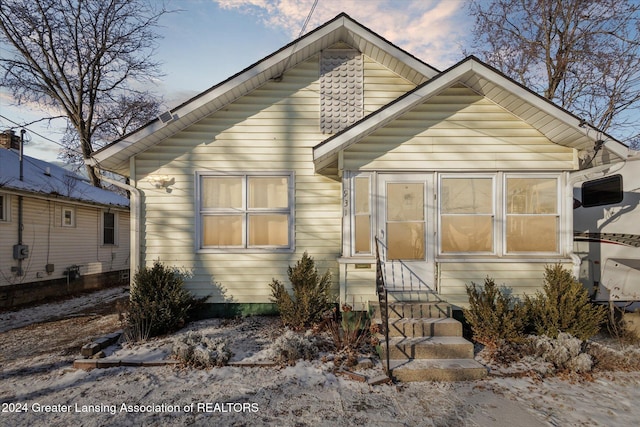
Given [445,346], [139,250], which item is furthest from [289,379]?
[139,250]

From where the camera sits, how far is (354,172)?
596 cm

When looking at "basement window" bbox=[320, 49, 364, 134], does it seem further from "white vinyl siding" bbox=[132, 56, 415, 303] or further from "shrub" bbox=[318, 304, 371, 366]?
"shrub" bbox=[318, 304, 371, 366]

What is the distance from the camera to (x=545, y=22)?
12367 mm

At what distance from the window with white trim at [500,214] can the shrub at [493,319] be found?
930mm

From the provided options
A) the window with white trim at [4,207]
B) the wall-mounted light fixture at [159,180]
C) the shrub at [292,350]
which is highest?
the wall-mounted light fixture at [159,180]

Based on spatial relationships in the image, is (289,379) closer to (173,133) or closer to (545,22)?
(173,133)

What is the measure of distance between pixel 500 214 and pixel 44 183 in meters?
13.8

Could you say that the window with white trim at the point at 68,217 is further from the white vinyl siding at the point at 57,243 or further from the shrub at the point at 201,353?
the shrub at the point at 201,353

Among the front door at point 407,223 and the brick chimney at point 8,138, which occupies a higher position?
the brick chimney at point 8,138

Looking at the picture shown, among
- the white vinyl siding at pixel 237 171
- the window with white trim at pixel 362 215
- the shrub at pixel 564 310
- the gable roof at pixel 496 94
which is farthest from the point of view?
the white vinyl siding at pixel 237 171

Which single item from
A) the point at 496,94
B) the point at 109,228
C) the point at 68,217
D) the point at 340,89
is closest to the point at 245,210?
the point at 340,89

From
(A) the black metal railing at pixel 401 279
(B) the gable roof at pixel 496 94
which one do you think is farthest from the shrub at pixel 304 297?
(B) the gable roof at pixel 496 94

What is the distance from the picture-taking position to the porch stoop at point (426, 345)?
4.27 metres

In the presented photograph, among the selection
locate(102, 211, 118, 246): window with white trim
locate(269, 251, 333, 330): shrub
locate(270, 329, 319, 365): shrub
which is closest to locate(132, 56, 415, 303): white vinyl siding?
locate(269, 251, 333, 330): shrub
